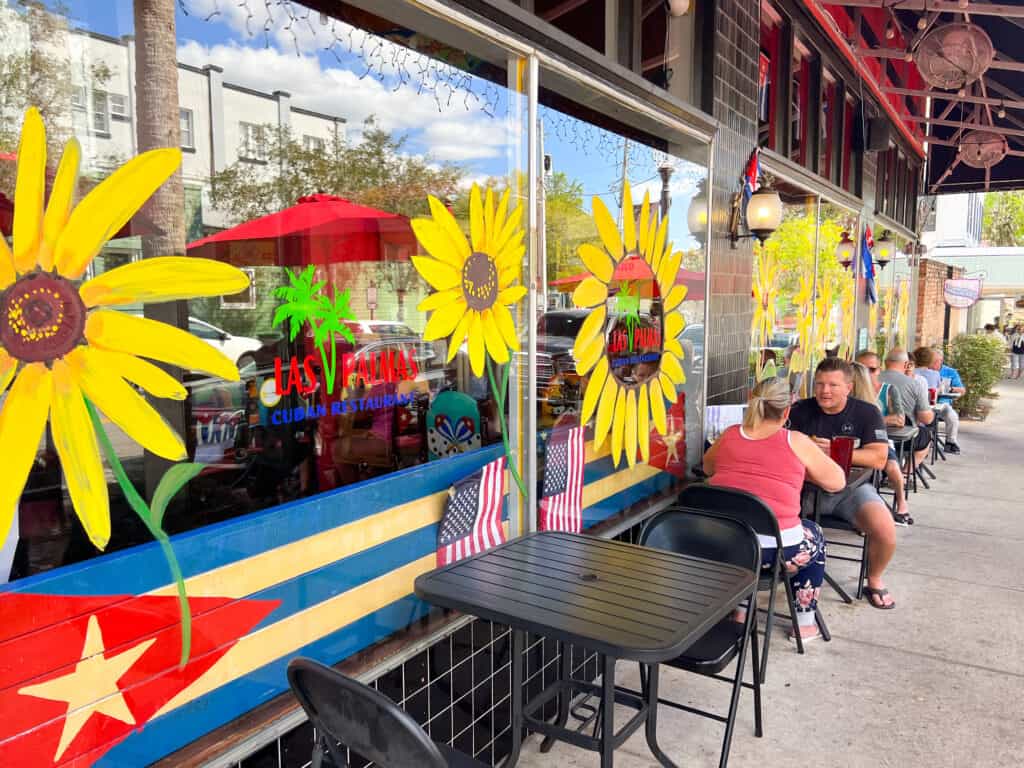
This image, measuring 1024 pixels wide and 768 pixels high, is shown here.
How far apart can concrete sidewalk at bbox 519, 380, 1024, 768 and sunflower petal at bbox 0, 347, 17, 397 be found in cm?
225

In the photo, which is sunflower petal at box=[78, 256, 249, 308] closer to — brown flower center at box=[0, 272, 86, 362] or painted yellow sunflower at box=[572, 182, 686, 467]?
brown flower center at box=[0, 272, 86, 362]

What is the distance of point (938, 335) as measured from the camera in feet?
55.5

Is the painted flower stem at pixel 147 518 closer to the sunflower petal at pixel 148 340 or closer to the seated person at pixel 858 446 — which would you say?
the sunflower petal at pixel 148 340

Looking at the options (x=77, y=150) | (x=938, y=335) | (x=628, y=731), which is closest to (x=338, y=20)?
(x=77, y=150)

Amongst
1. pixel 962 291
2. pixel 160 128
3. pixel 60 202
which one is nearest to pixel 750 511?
pixel 160 128

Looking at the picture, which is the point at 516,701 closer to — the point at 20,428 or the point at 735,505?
the point at 735,505

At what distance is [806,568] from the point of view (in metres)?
3.79

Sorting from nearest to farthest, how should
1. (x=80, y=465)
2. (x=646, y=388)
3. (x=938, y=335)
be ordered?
(x=80, y=465)
(x=646, y=388)
(x=938, y=335)

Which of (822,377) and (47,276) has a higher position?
(47,276)

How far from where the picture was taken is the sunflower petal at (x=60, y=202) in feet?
5.39

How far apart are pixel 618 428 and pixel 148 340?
2.40m

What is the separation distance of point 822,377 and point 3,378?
164 inches

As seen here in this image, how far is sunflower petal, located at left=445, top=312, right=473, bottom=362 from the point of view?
9.23 feet

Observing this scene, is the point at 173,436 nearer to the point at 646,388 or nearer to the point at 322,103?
the point at 322,103
